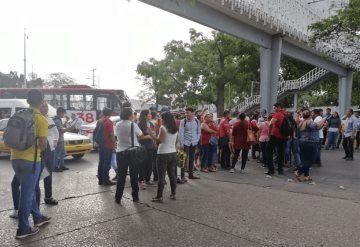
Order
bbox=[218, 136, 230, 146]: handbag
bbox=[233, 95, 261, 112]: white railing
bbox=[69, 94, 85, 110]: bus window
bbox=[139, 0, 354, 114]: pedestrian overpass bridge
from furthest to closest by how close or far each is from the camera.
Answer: bbox=[233, 95, 261, 112]: white railing
bbox=[69, 94, 85, 110]: bus window
bbox=[139, 0, 354, 114]: pedestrian overpass bridge
bbox=[218, 136, 230, 146]: handbag

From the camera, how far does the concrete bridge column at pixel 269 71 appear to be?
1842 cm

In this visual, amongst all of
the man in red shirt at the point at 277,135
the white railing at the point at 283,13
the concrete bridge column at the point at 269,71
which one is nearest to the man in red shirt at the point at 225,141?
the man in red shirt at the point at 277,135

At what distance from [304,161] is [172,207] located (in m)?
3.84

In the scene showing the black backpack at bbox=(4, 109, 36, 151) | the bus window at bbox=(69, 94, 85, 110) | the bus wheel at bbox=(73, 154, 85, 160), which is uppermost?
the bus window at bbox=(69, 94, 85, 110)

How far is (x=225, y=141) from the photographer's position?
1000cm

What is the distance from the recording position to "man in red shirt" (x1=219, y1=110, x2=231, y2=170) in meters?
10.0

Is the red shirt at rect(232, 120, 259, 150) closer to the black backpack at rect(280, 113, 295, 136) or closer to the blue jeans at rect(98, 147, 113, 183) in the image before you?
the black backpack at rect(280, 113, 295, 136)

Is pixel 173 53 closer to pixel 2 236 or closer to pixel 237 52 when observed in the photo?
pixel 237 52

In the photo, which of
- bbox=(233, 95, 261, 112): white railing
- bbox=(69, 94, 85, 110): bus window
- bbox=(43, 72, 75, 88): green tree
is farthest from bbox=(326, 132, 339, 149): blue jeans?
bbox=(43, 72, 75, 88): green tree

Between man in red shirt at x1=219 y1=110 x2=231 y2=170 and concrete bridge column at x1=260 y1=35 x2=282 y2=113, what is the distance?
8954 millimetres

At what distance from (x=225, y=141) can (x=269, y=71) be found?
9.88 meters

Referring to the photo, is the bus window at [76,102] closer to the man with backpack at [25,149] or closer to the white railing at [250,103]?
the white railing at [250,103]

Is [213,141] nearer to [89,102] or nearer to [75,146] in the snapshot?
[75,146]

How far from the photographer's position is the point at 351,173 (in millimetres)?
9500
